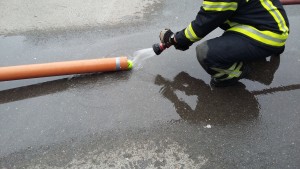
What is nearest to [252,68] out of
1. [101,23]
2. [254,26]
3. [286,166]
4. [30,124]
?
[254,26]

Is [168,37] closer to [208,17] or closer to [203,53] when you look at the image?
[203,53]

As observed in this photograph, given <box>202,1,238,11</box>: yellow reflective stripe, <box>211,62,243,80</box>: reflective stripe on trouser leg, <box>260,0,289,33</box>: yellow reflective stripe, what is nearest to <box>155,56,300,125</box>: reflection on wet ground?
<box>211,62,243,80</box>: reflective stripe on trouser leg

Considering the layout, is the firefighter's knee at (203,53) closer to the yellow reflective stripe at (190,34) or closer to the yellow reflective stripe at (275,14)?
the yellow reflective stripe at (190,34)

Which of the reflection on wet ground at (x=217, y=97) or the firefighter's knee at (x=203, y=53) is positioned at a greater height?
the firefighter's knee at (x=203, y=53)

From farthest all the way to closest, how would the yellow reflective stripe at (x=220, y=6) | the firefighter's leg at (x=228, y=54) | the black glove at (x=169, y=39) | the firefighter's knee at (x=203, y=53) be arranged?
the black glove at (x=169, y=39), the firefighter's knee at (x=203, y=53), the firefighter's leg at (x=228, y=54), the yellow reflective stripe at (x=220, y=6)

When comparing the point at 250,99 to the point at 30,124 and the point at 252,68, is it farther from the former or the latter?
the point at 30,124

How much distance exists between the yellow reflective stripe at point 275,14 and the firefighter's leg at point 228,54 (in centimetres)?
23

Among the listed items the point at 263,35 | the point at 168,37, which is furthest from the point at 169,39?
the point at 263,35

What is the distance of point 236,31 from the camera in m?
2.84

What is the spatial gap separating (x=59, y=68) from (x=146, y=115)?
1053mm

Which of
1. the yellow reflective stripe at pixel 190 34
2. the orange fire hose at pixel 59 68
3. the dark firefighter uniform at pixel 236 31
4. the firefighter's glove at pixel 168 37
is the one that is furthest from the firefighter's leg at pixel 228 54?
the orange fire hose at pixel 59 68

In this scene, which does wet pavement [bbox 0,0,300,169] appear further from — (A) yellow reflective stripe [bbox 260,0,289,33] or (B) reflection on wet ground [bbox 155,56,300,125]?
(A) yellow reflective stripe [bbox 260,0,289,33]

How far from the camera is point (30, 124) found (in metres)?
2.72

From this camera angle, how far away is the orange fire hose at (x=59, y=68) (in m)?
2.95
